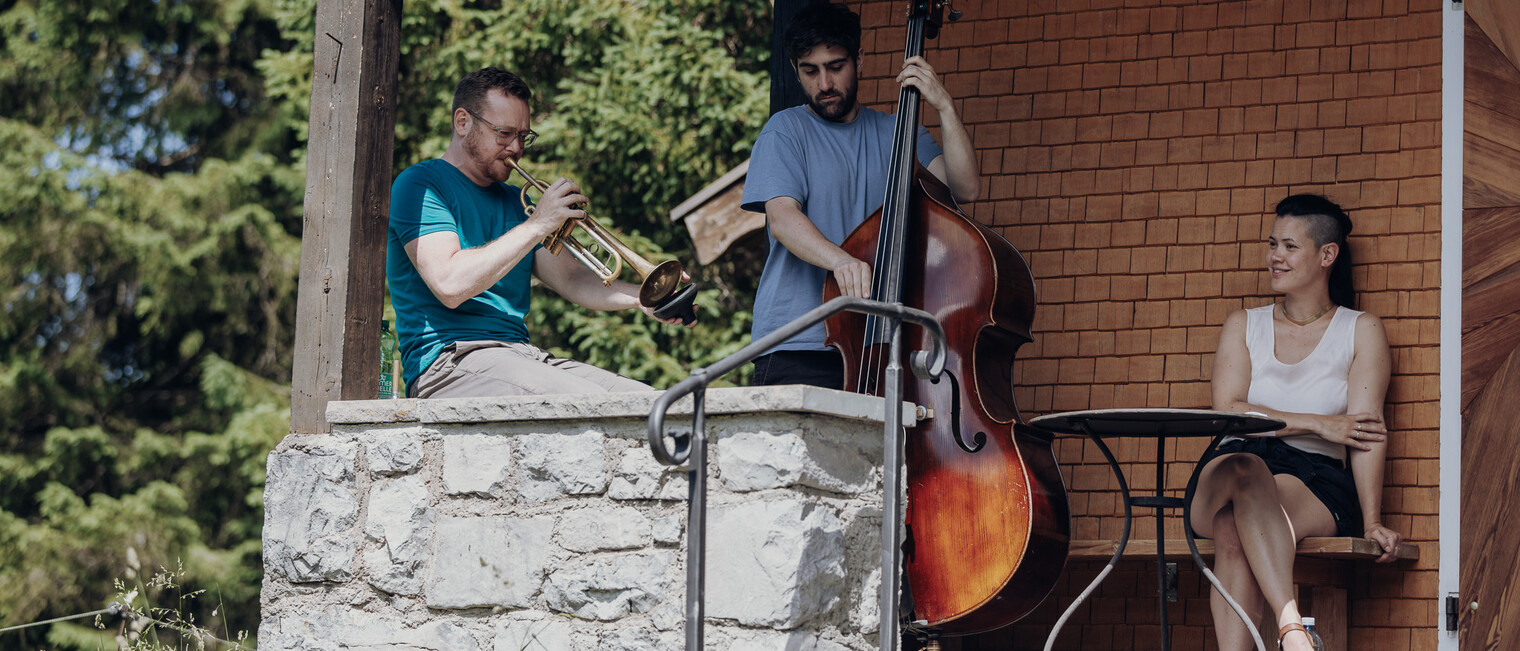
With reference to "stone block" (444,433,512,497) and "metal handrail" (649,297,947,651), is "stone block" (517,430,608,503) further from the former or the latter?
"metal handrail" (649,297,947,651)

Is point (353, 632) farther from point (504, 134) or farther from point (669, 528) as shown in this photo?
point (504, 134)

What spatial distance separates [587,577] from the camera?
2895mm

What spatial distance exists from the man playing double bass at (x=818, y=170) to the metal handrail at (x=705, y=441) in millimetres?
1030

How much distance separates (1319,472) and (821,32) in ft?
5.33

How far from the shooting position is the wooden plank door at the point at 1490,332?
4051 millimetres

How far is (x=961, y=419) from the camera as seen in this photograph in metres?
3.31

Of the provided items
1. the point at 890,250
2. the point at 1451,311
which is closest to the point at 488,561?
the point at 890,250

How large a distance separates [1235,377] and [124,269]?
1072 cm

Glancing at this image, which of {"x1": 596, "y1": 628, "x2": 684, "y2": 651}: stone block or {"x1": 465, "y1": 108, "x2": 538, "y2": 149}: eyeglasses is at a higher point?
{"x1": 465, "y1": 108, "x2": 538, "y2": 149}: eyeglasses

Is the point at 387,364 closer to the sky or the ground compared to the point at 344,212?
closer to the ground

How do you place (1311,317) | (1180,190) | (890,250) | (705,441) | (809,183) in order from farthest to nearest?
1. (1180,190)
2. (1311,317)
3. (809,183)
4. (890,250)
5. (705,441)

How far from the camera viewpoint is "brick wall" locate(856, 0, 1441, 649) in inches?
165

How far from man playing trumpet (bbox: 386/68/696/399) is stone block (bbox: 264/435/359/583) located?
30 cm

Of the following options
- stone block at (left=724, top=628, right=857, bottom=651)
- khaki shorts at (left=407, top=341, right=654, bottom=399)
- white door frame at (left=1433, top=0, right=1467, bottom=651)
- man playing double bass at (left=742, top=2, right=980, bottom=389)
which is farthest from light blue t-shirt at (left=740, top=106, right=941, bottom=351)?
white door frame at (left=1433, top=0, right=1467, bottom=651)
